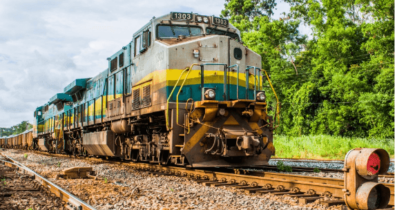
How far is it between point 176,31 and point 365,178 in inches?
243

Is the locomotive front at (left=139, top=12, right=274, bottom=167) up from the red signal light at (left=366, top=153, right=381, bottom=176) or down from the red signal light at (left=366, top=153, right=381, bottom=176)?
up

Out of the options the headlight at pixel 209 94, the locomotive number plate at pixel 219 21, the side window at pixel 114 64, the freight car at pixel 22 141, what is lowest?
the freight car at pixel 22 141

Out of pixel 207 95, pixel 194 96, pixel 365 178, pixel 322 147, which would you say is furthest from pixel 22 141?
pixel 365 178

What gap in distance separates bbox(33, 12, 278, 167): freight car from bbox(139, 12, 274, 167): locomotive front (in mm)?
21

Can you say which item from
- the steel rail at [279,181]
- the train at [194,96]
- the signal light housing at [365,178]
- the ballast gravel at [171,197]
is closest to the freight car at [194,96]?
the train at [194,96]

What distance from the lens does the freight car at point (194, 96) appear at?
7.80m

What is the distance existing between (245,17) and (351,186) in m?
35.0

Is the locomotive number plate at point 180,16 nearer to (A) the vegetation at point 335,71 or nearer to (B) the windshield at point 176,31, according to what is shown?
(B) the windshield at point 176,31

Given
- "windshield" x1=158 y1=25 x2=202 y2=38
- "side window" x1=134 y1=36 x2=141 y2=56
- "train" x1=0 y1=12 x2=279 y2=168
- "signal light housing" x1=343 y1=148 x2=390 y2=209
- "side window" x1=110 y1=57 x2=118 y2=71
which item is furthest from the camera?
"side window" x1=110 y1=57 x2=118 y2=71

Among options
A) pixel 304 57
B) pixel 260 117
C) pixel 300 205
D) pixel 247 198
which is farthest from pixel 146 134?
pixel 304 57

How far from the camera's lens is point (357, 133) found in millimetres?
25234

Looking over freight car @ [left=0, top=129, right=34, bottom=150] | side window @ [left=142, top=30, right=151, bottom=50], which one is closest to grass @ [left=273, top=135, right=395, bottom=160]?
side window @ [left=142, top=30, right=151, bottom=50]

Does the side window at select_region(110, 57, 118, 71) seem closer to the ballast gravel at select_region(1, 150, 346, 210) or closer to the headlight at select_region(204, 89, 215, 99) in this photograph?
the headlight at select_region(204, 89, 215, 99)

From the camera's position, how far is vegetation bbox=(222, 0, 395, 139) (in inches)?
878
